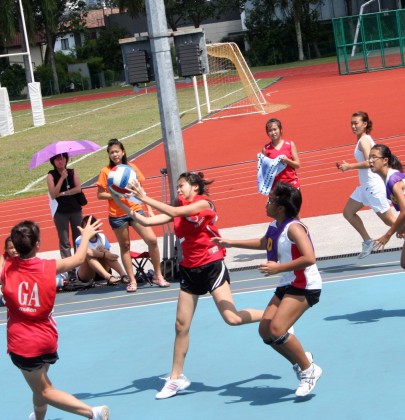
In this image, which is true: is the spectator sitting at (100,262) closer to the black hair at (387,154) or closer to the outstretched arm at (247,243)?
the black hair at (387,154)

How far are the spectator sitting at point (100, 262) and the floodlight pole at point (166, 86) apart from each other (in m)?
1.23

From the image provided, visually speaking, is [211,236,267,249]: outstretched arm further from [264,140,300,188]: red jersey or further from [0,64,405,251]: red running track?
[0,64,405,251]: red running track

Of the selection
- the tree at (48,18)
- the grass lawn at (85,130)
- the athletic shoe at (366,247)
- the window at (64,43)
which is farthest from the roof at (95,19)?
the athletic shoe at (366,247)

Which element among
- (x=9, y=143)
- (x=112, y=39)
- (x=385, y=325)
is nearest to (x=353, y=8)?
(x=112, y=39)

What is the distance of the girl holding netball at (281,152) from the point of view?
39.7 ft

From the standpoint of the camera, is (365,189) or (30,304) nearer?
(30,304)

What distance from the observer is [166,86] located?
12.2 metres

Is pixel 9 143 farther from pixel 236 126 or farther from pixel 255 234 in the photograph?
pixel 255 234

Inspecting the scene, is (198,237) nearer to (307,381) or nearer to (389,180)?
(307,381)

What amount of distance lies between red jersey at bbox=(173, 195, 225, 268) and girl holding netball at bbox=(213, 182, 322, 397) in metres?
0.67

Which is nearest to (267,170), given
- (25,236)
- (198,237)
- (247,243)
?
(198,237)

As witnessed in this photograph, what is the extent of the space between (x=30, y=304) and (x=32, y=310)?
5cm

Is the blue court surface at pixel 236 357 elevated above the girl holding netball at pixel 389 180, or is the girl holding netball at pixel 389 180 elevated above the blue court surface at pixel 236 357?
the girl holding netball at pixel 389 180

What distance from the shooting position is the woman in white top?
11.6 meters
